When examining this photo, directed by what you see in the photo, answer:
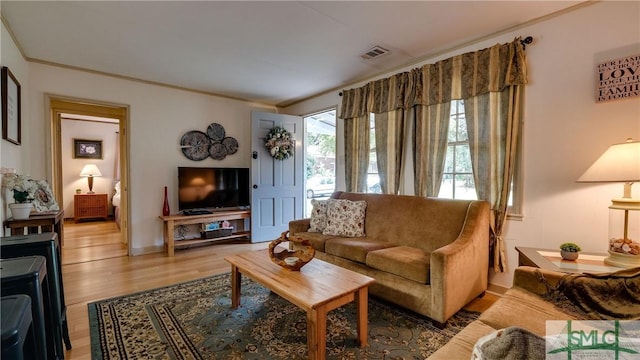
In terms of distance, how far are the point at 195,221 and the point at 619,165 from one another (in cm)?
441

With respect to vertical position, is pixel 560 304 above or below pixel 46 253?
below

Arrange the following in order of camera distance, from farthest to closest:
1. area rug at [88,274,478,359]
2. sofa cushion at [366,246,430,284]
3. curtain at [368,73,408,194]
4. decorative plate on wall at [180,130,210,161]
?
decorative plate on wall at [180,130,210,161], curtain at [368,73,408,194], sofa cushion at [366,246,430,284], area rug at [88,274,478,359]

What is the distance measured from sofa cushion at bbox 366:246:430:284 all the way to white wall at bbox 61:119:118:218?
280 inches

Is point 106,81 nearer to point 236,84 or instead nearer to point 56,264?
point 236,84

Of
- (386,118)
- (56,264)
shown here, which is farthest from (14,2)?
(386,118)

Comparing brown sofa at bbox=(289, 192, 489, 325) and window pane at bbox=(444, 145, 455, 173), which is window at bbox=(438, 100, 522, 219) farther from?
brown sofa at bbox=(289, 192, 489, 325)

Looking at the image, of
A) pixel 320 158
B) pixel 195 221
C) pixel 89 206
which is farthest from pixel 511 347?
pixel 89 206

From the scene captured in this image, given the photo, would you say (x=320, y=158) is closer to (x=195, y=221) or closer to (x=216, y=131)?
(x=216, y=131)

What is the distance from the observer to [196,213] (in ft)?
14.1

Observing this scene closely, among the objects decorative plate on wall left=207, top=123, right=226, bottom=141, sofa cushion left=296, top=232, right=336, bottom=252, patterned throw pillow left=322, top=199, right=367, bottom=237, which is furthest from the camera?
decorative plate on wall left=207, top=123, right=226, bottom=141

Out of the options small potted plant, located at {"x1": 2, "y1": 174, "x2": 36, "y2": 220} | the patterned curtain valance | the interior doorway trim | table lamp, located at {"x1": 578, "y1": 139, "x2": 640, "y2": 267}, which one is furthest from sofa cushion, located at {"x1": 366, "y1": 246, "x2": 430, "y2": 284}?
the interior doorway trim

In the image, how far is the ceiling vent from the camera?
301 centimetres

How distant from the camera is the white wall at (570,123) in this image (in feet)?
6.93

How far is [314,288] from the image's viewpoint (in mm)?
1793
